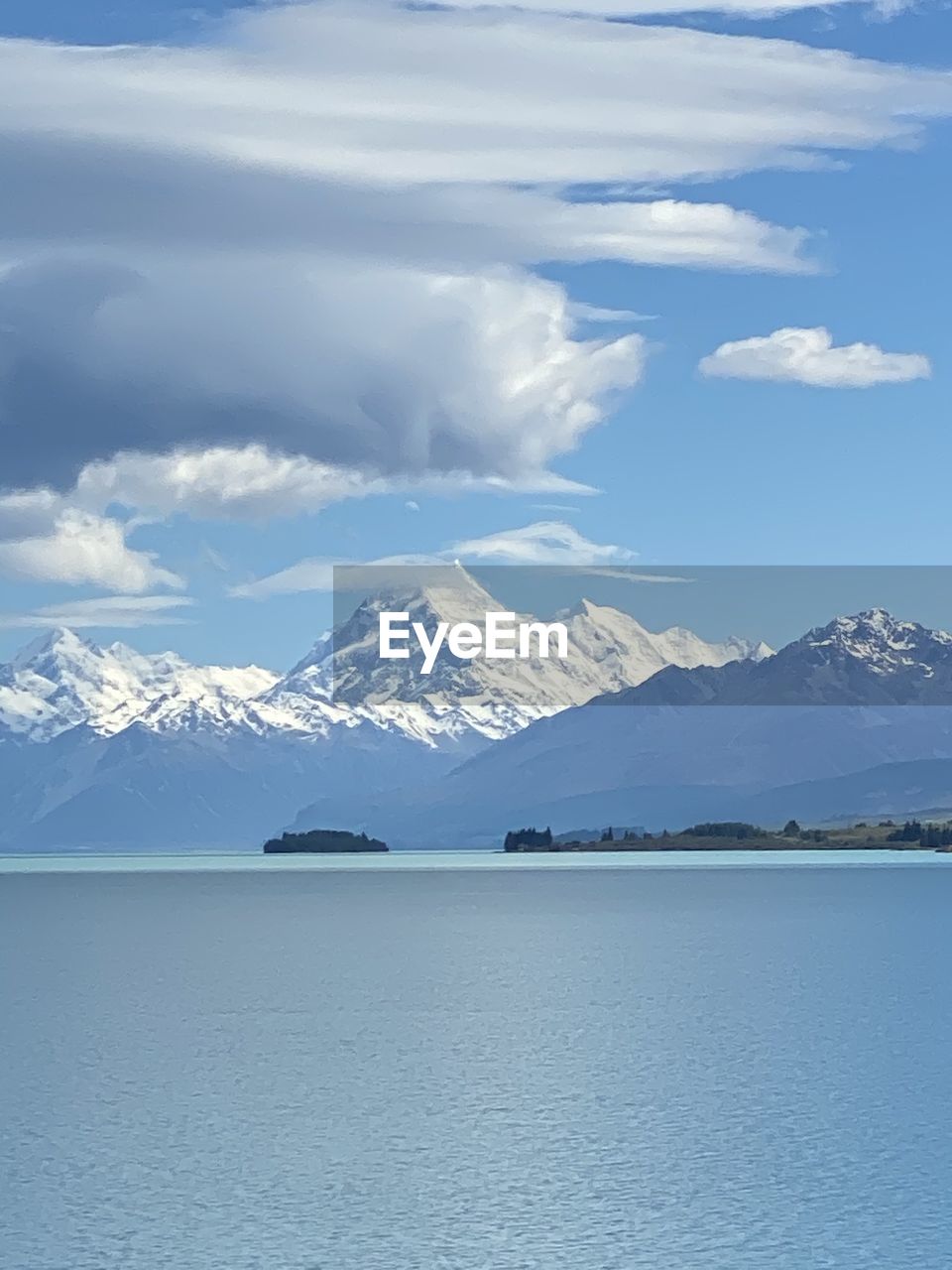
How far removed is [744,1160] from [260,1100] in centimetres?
2204

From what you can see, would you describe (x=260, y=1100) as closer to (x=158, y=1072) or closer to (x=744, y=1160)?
(x=158, y=1072)

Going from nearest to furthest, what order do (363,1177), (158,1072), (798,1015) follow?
(363,1177) → (158,1072) → (798,1015)

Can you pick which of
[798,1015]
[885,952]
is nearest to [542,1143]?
[798,1015]

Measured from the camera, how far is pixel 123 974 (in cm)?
15075

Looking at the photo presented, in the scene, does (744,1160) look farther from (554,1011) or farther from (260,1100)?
(554,1011)

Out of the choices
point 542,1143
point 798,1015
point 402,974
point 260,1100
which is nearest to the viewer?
point 542,1143

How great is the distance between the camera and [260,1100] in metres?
79.8

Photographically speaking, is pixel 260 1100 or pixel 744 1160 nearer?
pixel 744 1160

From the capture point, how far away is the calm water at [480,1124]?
54531 mm

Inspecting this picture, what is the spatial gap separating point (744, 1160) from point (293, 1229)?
1695 cm

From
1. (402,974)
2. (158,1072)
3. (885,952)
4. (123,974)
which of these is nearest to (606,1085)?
(158,1072)

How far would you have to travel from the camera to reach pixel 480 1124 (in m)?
73.4

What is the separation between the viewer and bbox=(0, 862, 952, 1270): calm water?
2147 inches

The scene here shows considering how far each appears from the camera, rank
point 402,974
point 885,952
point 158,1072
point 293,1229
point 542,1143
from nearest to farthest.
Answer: point 293,1229 → point 542,1143 → point 158,1072 → point 402,974 → point 885,952
